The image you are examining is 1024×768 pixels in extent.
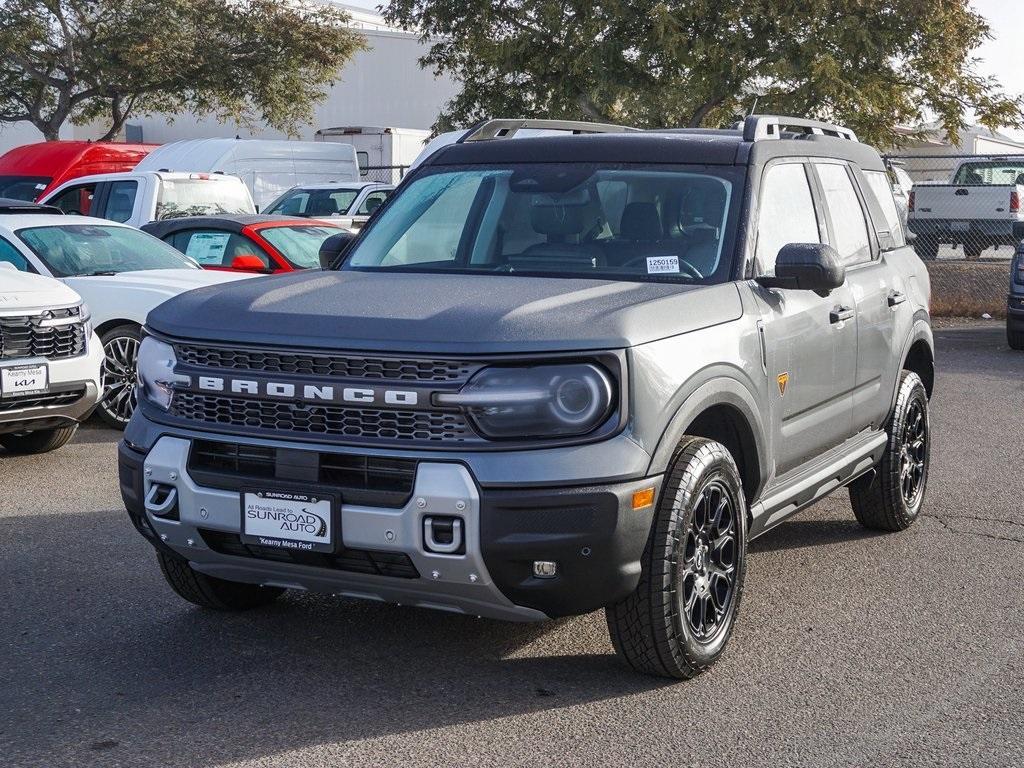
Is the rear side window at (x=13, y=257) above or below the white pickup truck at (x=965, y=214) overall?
above

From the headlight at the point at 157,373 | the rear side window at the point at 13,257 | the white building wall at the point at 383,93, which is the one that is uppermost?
the white building wall at the point at 383,93

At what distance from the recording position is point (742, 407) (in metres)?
4.81

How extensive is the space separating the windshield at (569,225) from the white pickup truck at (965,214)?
61.4ft

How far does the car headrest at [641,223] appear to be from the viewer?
5203mm

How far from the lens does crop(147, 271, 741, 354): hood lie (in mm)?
4164

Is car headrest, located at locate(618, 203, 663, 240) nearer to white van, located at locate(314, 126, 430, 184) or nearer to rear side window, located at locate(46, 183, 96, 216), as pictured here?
rear side window, located at locate(46, 183, 96, 216)

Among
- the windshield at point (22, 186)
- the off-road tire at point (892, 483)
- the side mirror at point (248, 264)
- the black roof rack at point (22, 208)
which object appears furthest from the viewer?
the windshield at point (22, 186)

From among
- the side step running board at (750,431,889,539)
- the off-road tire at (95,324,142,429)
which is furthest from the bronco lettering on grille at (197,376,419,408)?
the off-road tire at (95,324,142,429)

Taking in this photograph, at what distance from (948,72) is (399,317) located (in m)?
21.7

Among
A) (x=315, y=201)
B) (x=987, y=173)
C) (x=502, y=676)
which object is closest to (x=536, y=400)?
(x=502, y=676)

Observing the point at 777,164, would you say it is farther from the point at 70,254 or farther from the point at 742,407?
the point at 70,254

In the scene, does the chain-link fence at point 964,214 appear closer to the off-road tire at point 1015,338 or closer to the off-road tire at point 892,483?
the off-road tire at point 1015,338

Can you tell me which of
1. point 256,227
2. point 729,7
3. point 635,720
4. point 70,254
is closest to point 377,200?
point 729,7

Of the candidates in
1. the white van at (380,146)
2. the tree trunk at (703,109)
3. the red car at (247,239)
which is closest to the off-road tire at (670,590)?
the red car at (247,239)
